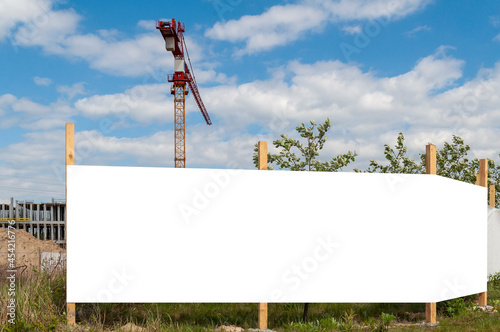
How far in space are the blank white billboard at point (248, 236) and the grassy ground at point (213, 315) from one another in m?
0.40

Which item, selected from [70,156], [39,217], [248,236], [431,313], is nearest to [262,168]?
[248,236]

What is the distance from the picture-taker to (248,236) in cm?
562

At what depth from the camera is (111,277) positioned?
5.39m

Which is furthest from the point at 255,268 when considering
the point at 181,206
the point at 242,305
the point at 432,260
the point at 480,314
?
the point at 480,314

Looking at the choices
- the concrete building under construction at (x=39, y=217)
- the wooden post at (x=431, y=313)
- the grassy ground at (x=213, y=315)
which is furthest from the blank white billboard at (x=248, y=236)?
the concrete building under construction at (x=39, y=217)

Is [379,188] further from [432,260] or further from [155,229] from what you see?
[155,229]

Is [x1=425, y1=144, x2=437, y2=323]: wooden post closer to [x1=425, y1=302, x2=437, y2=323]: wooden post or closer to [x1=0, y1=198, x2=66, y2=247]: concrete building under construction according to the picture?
[x1=425, y1=302, x2=437, y2=323]: wooden post

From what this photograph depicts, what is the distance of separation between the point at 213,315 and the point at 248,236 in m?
1.70

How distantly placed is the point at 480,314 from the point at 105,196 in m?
6.55

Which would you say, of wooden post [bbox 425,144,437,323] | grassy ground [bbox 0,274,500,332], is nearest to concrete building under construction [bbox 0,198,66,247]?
grassy ground [bbox 0,274,500,332]

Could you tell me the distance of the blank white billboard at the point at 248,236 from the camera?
5.42m

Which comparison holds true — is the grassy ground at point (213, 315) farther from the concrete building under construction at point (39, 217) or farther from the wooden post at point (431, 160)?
the concrete building under construction at point (39, 217)

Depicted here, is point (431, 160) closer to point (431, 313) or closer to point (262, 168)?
point (431, 313)

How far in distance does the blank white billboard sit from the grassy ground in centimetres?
40
